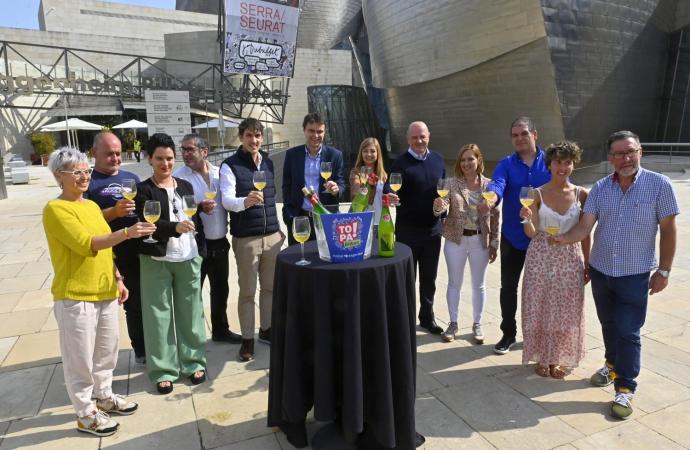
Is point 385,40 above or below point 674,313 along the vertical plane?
above

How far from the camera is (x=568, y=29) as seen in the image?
17.0 meters

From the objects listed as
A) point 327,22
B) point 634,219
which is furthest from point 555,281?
point 327,22

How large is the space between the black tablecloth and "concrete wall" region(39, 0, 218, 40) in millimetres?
56499

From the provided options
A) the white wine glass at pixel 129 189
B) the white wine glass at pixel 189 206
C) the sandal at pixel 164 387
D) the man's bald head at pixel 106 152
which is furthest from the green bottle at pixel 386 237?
the man's bald head at pixel 106 152

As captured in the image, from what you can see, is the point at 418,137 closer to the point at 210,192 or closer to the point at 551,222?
the point at 551,222

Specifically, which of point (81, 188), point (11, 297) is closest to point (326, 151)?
point (81, 188)

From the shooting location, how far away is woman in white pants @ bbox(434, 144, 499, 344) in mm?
4098

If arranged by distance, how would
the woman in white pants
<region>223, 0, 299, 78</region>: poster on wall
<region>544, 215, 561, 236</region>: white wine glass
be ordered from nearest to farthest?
<region>544, 215, 561, 236</region>: white wine glass < the woman in white pants < <region>223, 0, 299, 78</region>: poster on wall

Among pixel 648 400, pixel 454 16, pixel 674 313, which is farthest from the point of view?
pixel 454 16

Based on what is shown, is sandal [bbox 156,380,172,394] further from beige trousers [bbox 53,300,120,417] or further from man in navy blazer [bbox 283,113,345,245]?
man in navy blazer [bbox 283,113,345,245]

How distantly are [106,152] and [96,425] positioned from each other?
2018 millimetres

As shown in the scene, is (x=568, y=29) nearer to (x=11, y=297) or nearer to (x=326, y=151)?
(x=326, y=151)

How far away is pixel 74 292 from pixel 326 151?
2.48 m

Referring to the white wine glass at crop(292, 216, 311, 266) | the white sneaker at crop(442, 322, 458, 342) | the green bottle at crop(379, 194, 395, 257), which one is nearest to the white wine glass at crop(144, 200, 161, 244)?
the white wine glass at crop(292, 216, 311, 266)
